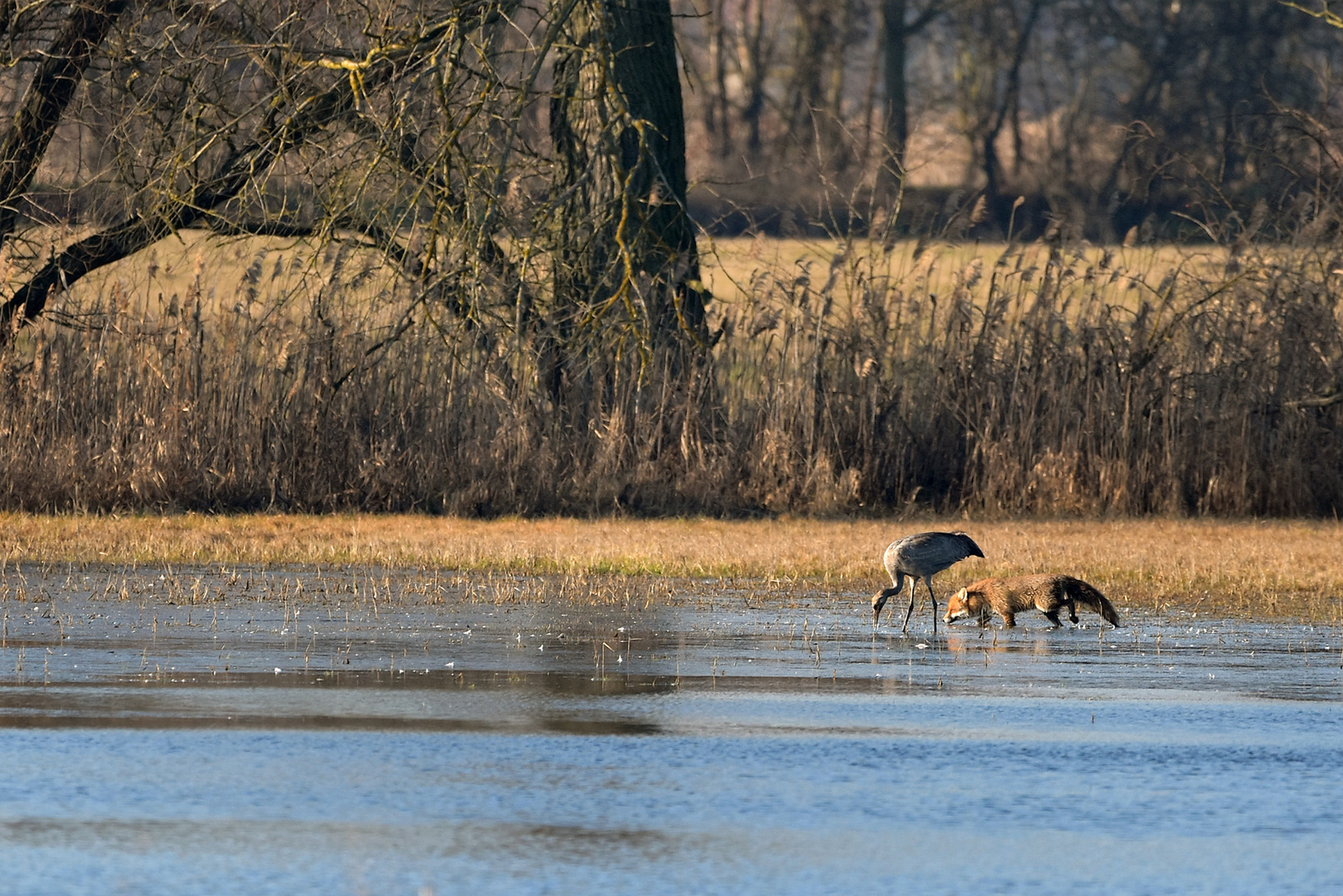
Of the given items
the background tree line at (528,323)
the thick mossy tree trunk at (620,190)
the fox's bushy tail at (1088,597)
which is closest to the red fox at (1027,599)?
the fox's bushy tail at (1088,597)

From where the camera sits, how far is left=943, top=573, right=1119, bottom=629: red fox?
10328mm

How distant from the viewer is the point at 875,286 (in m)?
17.7

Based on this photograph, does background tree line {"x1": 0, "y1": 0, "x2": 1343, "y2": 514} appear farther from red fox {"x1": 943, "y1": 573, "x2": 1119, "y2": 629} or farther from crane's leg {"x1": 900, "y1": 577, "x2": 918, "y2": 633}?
red fox {"x1": 943, "y1": 573, "x2": 1119, "y2": 629}

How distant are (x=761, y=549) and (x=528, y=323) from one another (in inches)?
158

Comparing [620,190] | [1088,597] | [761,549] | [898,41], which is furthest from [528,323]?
[898,41]

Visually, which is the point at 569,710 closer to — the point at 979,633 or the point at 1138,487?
the point at 979,633

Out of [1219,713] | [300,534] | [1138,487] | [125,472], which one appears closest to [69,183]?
[125,472]

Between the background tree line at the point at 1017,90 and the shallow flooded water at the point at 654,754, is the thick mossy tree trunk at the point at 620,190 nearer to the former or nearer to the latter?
the shallow flooded water at the point at 654,754

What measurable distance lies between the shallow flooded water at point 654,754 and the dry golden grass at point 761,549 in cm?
152

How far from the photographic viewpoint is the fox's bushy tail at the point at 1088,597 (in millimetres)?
10234

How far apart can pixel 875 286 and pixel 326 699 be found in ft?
34.6

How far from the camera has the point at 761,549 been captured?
540 inches

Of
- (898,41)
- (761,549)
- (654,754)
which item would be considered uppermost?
(898,41)

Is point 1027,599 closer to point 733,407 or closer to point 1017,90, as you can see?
point 733,407
